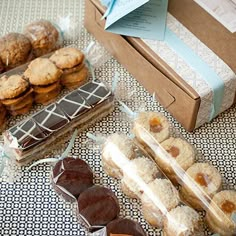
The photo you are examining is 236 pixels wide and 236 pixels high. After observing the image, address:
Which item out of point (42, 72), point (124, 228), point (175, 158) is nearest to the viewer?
point (124, 228)

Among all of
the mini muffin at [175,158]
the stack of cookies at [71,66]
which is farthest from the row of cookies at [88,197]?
the stack of cookies at [71,66]

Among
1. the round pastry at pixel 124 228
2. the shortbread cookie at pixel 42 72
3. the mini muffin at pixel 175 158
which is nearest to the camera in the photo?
the round pastry at pixel 124 228

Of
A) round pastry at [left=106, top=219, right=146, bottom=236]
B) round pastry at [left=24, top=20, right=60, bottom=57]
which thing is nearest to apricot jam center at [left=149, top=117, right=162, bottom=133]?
A: round pastry at [left=106, top=219, right=146, bottom=236]

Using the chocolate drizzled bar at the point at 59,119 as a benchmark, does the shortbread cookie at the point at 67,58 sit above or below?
above

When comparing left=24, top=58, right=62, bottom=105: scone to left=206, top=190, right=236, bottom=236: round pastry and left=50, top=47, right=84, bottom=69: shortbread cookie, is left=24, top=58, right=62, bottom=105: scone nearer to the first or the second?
left=50, top=47, right=84, bottom=69: shortbread cookie

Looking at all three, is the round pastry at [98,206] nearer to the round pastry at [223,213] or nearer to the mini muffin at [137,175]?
the mini muffin at [137,175]

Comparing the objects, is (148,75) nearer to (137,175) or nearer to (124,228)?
(137,175)

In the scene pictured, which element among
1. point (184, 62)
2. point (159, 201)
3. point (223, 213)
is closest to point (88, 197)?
point (159, 201)
